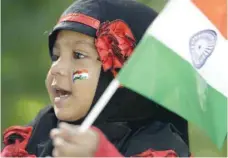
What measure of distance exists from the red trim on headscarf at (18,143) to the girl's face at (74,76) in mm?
151

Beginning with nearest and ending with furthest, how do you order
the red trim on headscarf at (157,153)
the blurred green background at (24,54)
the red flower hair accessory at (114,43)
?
the red trim on headscarf at (157,153) < the red flower hair accessory at (114,43) < the blurred green background at (24,54)

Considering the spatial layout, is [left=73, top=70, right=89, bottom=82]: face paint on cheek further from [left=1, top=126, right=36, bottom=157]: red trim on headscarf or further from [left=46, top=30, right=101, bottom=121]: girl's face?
[left=1, top=126, right=36, bottom=157]: red trim on headscarf

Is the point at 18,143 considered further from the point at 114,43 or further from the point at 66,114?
the point at 114,43

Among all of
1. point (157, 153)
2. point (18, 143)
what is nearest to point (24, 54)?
point (18, 143)

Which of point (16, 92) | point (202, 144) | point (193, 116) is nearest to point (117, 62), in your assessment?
A: point (193, 116)

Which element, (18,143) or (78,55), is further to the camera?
(18,143)

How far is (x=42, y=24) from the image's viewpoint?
3.48m

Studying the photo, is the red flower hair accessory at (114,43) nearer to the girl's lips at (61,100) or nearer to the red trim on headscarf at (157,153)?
the girl's lips at (61,100)

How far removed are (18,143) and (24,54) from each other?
66.5 inches

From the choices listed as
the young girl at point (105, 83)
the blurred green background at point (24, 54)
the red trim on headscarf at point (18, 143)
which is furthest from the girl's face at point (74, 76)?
the blurred green background at point (24, 54)

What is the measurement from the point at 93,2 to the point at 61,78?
22 cm

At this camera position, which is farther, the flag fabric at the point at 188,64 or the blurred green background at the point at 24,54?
the blurred green background at the point at 24,54

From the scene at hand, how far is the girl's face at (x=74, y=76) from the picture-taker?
5.77ft

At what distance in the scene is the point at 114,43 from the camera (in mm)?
1808
